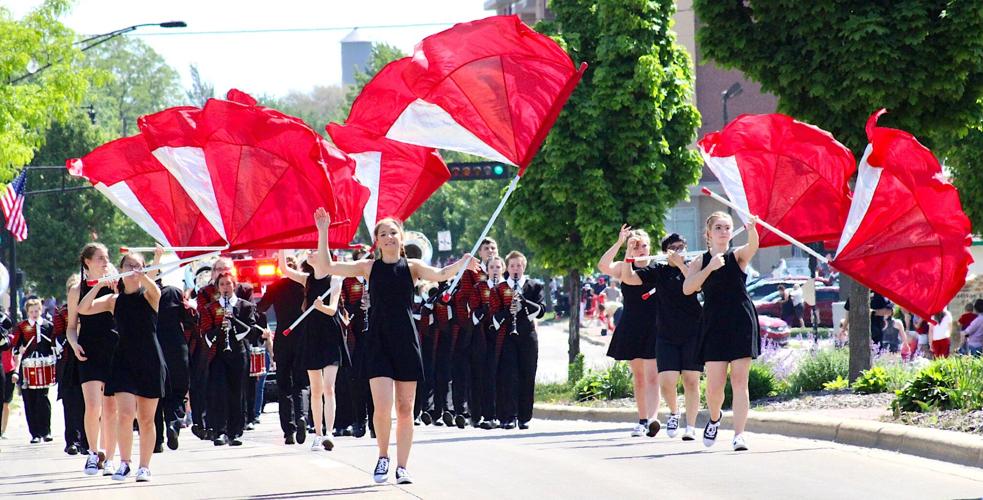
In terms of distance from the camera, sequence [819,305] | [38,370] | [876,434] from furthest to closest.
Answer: [819,305] < [38,370] < [876,434]

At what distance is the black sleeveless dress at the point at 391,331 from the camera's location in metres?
10.7

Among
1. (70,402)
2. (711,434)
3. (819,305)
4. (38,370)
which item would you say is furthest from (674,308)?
(819,305)

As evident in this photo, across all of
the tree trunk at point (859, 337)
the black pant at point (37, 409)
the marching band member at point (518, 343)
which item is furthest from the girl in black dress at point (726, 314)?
the black pant at point (37, 409)

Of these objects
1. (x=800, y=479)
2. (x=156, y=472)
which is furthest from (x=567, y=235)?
(x=800, y=479)

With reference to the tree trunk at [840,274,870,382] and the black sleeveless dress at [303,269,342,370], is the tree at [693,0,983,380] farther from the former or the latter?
the black sleeveless dress at [303,269,342,370]

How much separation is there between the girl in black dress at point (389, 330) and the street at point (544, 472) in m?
0.45

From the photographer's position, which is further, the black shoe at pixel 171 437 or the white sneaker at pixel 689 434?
the black shoe at pixel 171 437

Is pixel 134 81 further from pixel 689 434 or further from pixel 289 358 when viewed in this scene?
pixel 689 434

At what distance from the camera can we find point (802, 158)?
45.6 feet

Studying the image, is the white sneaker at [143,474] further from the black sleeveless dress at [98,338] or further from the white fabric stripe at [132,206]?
the white fabric stripe at [132,206]

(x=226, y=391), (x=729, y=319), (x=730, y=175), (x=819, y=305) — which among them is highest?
(x=730, y=175)

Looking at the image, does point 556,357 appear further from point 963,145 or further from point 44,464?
point 44,464

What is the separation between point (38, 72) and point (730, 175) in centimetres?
1614

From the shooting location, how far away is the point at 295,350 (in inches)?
580
